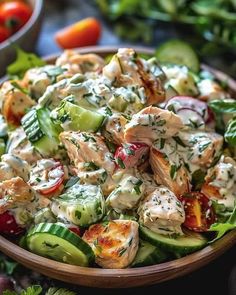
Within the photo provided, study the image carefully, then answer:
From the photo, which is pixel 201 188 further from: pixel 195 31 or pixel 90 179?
pixel 195 31

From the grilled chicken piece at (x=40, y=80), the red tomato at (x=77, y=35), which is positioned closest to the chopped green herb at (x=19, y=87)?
the grilled chicken piece at (x=40, y=80)

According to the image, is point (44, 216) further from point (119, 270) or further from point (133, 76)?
point (133, 76)

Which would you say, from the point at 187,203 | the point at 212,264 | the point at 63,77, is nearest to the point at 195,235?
the point at 187,203

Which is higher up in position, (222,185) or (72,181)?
(72,181)

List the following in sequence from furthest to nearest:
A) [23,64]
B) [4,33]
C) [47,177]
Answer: [4,33]
[23,64]
[47,177]

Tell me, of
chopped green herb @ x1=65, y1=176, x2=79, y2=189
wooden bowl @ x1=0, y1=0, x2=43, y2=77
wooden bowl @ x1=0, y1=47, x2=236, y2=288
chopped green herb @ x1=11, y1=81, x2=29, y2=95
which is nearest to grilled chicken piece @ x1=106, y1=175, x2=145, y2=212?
chopped green herb @ x1=65, y1=176, x2=79, y2=189

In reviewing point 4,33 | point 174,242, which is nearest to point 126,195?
point 174,242
